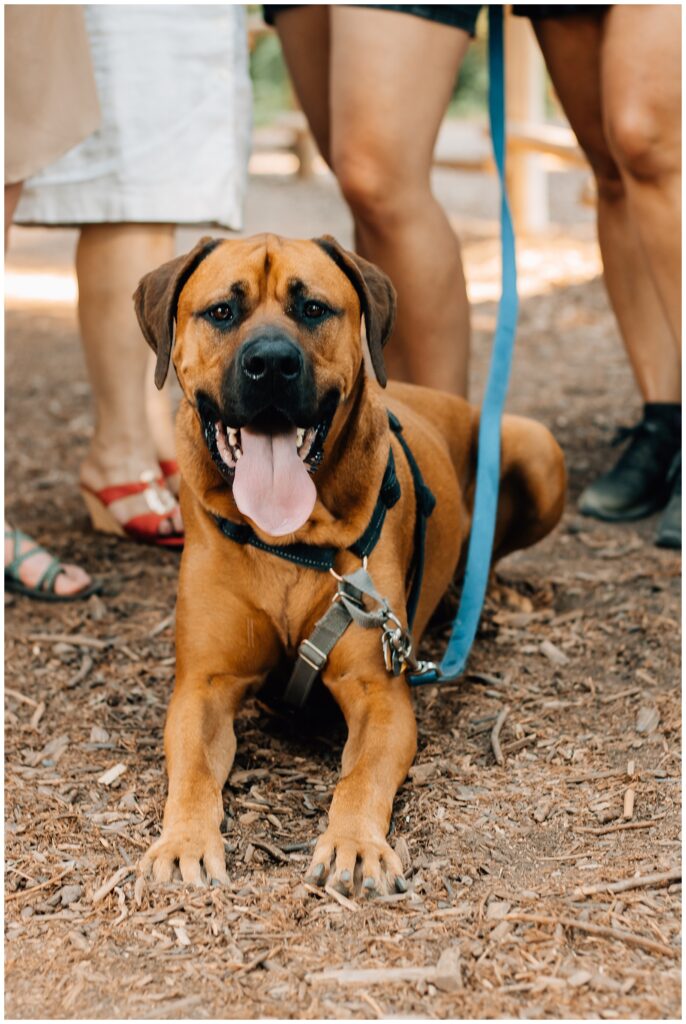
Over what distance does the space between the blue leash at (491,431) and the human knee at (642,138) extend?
0.41 meters

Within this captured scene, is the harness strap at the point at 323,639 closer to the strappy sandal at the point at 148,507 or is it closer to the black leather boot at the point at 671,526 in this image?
the strappy sandal at the point at 148,507

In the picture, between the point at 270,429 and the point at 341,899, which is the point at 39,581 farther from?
the point at 341,899

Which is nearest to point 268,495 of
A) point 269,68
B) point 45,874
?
point 45,874

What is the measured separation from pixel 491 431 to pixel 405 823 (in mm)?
1615

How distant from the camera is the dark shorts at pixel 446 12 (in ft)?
13.6

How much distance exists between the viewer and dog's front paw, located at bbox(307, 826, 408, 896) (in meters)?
2.65

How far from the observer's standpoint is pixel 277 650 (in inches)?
131

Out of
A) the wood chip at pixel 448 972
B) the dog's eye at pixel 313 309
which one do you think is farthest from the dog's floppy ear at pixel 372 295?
the wood chip at pixel 448 972

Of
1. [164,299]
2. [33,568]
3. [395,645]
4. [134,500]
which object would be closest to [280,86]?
[134,500]

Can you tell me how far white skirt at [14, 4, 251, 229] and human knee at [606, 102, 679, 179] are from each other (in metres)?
1.55

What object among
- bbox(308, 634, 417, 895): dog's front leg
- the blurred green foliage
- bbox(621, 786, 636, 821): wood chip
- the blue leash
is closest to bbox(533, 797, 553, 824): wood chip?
A: bbox(621, 786, 636, 821): wood chip

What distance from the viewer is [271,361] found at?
117 inches

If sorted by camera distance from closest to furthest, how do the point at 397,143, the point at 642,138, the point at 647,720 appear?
the point at 647,720
the point at 642,138
the point at 397,143

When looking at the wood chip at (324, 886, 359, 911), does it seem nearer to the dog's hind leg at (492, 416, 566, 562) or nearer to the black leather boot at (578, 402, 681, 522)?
the dog's hind leg at (492, 416, 566, 562)
